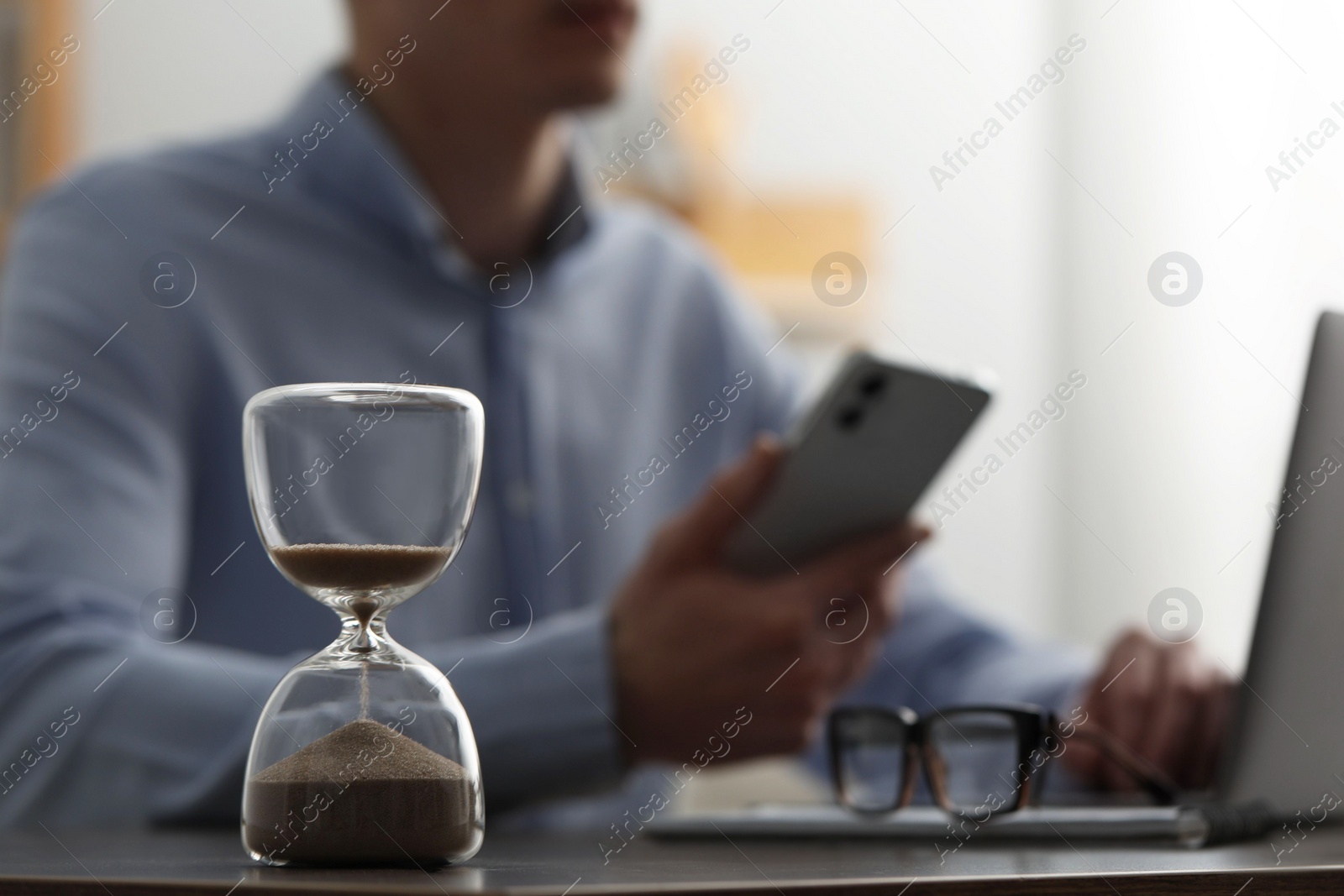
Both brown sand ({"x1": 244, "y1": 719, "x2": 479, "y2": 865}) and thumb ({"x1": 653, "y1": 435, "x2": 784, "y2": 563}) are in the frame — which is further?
thumb ({"x1": 653, "y1": 435, "x2": 784, "y2": 563})

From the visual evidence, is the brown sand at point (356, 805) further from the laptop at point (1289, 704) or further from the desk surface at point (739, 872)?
the laptop at point (1289, 704)

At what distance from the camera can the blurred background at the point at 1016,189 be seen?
82.4 inches

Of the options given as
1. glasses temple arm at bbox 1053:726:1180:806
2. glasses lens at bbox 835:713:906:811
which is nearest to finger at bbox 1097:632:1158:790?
glasses temple arm at bbox 1053:726:1180:806

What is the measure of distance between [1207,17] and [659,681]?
191 centimetres

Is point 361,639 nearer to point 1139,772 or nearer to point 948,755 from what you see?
point 948,755

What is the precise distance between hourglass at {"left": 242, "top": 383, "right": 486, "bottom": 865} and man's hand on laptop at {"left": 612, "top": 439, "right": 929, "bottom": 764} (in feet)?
1.19

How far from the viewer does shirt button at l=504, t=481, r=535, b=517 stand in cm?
123

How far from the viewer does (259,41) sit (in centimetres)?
237

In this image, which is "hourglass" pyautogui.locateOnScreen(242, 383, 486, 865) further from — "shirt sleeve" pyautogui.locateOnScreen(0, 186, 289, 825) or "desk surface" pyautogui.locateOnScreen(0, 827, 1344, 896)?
"shirt sleeve" pyautogui.locateOnScreen(0, 186, 289, 825)

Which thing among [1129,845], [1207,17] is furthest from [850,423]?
[1207,17]

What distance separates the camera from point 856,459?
2.79 ft

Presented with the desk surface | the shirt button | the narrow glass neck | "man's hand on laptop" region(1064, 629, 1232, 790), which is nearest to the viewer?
the desk surface

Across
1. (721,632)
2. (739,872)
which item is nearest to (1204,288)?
(721,632)

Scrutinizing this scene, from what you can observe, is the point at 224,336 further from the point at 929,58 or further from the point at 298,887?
the point at 929,58
